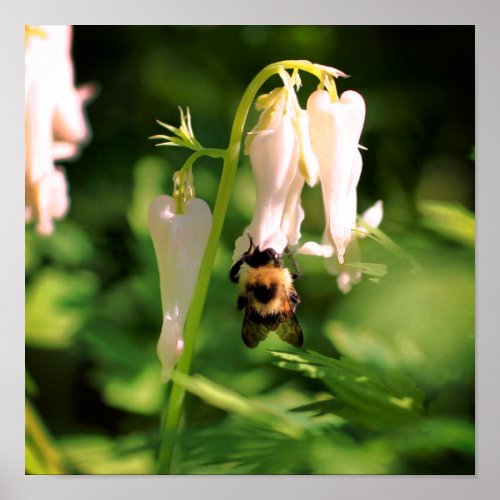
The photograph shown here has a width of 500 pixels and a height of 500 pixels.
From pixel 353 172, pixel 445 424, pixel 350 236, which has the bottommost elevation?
pixel 445 424

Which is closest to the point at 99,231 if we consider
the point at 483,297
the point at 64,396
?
the point at 64,396

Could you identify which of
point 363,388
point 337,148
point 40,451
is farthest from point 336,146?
point 40,451

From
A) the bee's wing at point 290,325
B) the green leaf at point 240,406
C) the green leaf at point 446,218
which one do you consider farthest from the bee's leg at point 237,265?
the green leaf at point 446,218

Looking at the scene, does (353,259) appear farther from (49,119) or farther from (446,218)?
(49,119)

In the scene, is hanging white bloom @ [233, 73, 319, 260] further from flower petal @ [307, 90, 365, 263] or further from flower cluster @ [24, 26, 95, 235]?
flower cluster @ [24, 26, 95, 235]

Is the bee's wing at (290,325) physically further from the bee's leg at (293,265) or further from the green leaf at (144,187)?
the green leaf at (144,187)

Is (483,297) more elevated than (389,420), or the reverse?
(483,297)

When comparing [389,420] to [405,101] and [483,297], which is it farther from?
[405,101]
